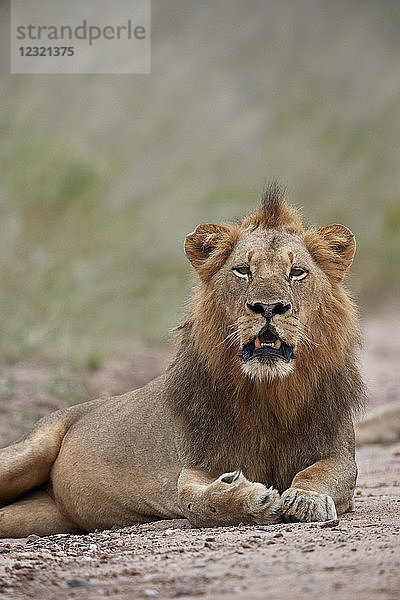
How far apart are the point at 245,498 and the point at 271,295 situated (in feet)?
2.77

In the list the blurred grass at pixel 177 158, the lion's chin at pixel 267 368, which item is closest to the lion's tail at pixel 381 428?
the blurred grass at pixel 177 158

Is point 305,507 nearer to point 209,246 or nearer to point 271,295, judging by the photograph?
point 271,295

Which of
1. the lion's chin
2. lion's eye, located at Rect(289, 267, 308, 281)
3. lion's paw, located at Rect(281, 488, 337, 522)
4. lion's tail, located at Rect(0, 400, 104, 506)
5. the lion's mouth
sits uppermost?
lion's eye, located at Rect(289, 267, 308, 281)

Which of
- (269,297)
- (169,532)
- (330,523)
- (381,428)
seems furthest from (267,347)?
(381,428)

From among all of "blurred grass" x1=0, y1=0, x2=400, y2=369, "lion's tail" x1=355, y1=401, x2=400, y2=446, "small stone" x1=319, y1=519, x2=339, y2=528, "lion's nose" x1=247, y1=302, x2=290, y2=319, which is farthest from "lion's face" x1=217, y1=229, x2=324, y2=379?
"blurred grass" x1=0, y1=0, x2=400, y2=369

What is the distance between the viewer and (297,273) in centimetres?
486

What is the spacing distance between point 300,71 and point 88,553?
26.2 metres

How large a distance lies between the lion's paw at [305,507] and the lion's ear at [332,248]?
1.11 meters

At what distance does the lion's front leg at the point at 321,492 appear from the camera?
450 centimetres

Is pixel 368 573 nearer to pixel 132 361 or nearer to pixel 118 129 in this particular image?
pixel 132 361

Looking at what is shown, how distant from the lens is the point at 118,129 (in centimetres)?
1578

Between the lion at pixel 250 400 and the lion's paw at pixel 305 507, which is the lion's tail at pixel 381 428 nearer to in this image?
the lion at pixel 250 400

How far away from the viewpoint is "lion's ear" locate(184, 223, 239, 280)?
5.11 metres

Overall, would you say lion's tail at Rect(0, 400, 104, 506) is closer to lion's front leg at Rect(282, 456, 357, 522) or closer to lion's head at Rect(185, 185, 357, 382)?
lion's head at Rect(185, 185, 357, 382)
